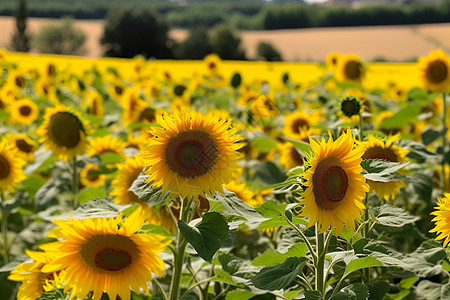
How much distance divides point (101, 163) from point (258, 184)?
831 millimetres

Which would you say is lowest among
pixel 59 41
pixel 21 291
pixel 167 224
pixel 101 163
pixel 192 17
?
pixel 21 291

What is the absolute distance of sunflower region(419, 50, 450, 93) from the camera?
10.5ft

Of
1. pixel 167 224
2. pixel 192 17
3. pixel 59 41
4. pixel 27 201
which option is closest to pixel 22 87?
pixel 27 201

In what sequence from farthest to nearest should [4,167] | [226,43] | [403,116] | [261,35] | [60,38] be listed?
[60,38] < [261,35] < [226,43] < [403,116] < [4,167]

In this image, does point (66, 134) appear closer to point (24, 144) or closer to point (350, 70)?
point (24, 144)

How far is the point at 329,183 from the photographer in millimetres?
1487

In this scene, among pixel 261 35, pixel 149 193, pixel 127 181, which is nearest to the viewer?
pixel 149 193

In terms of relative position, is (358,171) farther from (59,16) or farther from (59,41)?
(59,16)

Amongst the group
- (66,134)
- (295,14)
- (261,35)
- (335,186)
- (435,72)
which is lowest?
(335,186)

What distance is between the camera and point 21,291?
181 centimetres

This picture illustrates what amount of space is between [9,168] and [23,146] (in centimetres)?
63

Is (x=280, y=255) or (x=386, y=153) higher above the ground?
(x=386, y=153)

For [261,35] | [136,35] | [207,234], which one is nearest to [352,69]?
[207,234]

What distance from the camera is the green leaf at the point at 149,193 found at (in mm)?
1573
